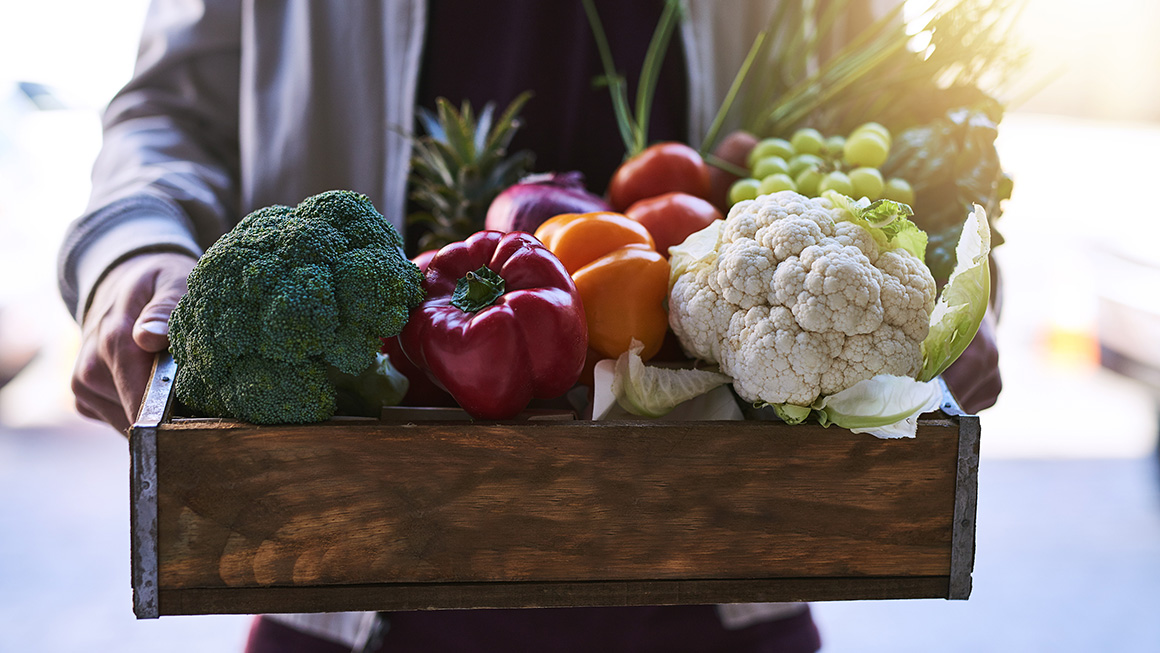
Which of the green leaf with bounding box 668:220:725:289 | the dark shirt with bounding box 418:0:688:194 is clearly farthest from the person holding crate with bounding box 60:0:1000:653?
the green leaf with bounding box 668:220:725:289

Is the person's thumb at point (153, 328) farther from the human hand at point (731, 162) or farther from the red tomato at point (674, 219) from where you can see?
the human hand at point (731, 162)

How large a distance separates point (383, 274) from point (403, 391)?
0.13 metres

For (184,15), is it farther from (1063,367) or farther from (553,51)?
(1063,367)

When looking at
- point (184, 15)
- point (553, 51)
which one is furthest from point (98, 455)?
point (553, 51)

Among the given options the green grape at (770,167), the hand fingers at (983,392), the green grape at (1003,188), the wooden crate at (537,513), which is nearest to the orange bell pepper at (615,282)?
the wooden crate at (537,513)

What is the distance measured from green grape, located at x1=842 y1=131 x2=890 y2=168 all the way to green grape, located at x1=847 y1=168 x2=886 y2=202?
0.05 m

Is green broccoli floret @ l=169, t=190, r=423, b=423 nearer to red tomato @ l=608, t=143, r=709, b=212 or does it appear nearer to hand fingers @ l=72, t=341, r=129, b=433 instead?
hand fingers @ l=72, t=341, r=129, b=433

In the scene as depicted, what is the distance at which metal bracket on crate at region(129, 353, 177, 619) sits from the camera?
26.8 inches

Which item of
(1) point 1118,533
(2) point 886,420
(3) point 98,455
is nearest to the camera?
(2) point 886,420

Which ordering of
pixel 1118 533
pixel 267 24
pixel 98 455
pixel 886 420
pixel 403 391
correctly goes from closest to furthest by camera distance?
pixel 886 420 → pixel 403 391 → pixel 267 24 → pixel 1118 533 → pixel 98 455

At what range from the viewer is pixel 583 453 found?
714 mm

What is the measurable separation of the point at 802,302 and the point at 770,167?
1.12 feet

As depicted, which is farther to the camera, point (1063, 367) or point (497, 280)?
point (1063, 367)

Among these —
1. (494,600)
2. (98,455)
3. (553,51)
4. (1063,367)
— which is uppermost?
(553,51)
